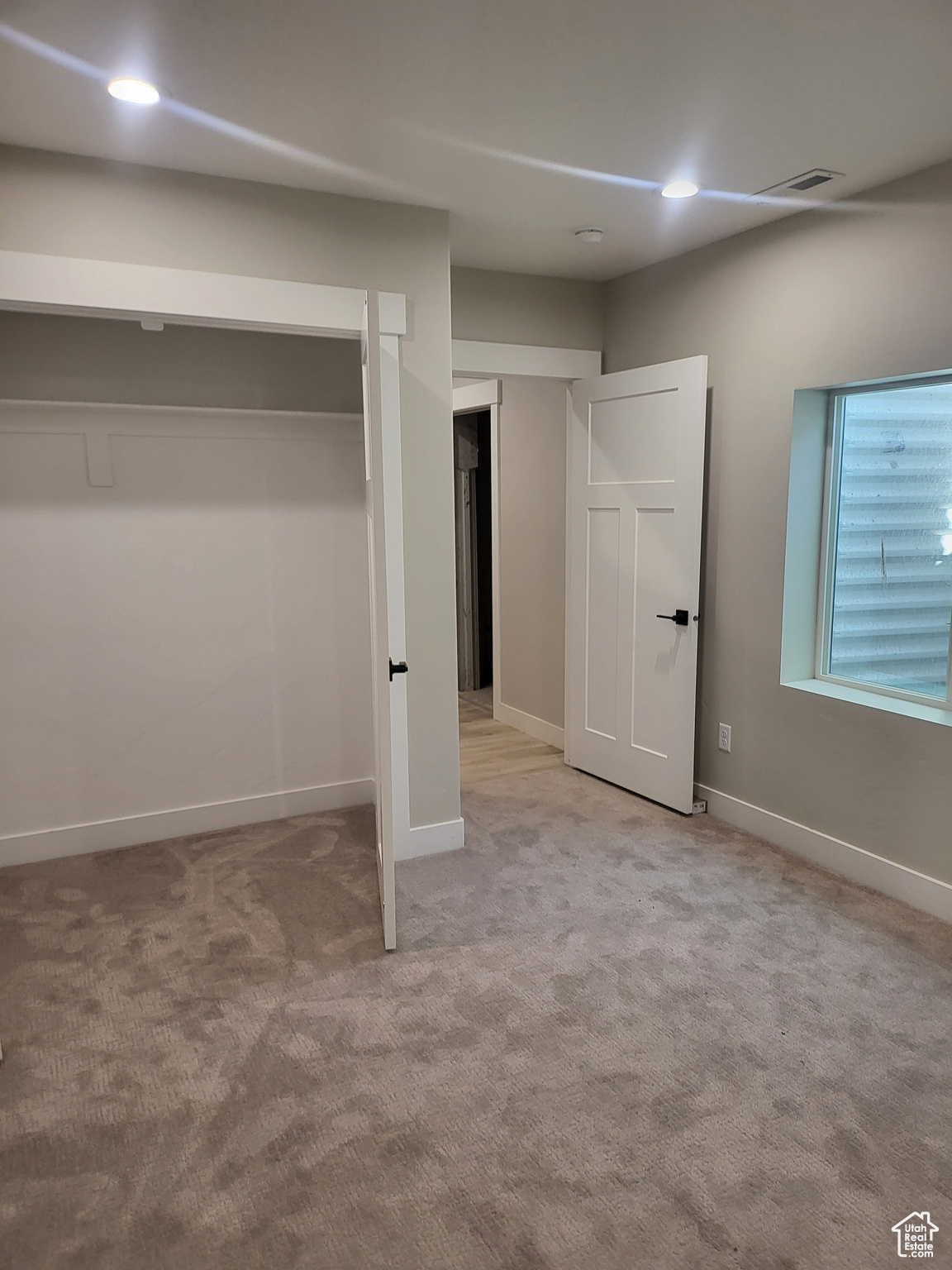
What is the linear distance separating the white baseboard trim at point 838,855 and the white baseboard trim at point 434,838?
1.18m

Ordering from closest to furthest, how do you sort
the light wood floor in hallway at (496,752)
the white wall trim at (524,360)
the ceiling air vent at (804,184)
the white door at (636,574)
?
1. the ceiling air vent at (804,184)
2. the white door at (636,574)
3. the white wall trim at (524,360)
4. the light wood floor in hallway at (496,752)

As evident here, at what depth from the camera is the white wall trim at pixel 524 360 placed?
151 inches

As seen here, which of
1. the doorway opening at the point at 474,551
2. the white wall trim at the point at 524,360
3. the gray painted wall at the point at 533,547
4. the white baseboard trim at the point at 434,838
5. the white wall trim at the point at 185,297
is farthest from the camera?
the doorway opening at the point at 474,551

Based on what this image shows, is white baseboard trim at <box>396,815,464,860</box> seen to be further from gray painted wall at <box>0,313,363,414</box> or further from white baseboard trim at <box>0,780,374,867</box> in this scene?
gray painted wall at <box>0,313,363,414</box>

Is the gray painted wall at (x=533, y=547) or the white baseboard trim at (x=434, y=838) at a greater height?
the gray painted wall at (x=533, y=547)

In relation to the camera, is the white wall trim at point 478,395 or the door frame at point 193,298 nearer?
the door frame at point 193,298

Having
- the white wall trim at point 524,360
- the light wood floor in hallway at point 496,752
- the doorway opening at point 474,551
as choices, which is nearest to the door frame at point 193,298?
the white wall trim at point 524,360

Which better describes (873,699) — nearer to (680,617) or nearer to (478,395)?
(680,617)

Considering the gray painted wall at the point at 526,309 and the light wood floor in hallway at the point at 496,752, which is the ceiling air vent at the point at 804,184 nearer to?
the gray painted wall at the point at 526,309

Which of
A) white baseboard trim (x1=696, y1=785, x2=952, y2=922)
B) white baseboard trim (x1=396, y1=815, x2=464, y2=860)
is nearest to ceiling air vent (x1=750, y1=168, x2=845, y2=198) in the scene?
white baseboard trim (x1=696, y1=785, x2=952, y2=922)

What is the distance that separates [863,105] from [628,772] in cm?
278

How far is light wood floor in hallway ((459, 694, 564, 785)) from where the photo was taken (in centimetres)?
452

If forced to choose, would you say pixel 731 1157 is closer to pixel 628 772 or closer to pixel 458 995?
pixel 458 995

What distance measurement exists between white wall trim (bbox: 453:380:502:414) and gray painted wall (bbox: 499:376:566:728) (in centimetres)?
7
